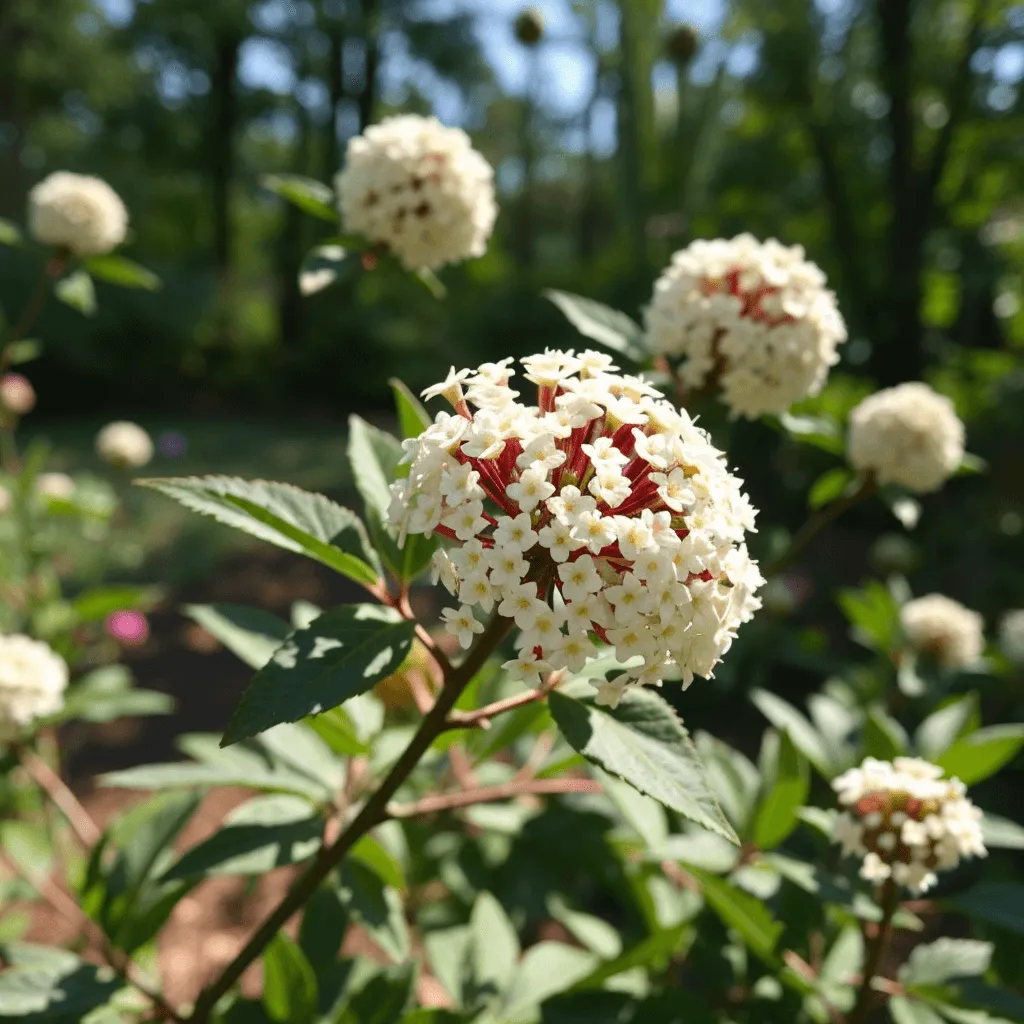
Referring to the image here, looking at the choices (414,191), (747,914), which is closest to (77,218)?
(414,191)

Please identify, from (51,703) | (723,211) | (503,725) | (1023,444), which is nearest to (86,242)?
(51,703)

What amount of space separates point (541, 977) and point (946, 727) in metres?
0.97

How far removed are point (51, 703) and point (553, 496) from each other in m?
1.38

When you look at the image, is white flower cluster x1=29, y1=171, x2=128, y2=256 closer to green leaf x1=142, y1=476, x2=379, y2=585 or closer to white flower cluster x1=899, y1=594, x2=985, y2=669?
green leaf x1=142, y1=476, x2=379, y2=585

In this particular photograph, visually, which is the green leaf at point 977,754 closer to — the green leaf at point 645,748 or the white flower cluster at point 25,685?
the green leaf at point 645,748

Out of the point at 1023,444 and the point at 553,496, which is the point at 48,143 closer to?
the point at 1023,444

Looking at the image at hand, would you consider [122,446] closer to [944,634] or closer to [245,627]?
[245,627]

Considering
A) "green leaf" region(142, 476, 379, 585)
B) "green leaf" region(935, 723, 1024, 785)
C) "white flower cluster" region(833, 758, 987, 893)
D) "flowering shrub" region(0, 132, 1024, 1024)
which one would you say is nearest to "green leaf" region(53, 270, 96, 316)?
"flowering shrub" region(0, 132, 1024, 1024)

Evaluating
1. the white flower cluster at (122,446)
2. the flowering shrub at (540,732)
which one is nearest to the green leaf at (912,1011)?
the flowering shrub at (540,732)

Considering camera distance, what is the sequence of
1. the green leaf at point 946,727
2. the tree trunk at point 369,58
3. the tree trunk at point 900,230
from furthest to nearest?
1. the tree trunk at point 369,58
2. the tree trunk at point 900,230
3. the green leaf at point 946,727

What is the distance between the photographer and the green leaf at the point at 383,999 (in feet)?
4.52

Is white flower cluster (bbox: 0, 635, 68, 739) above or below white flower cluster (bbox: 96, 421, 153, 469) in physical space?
below

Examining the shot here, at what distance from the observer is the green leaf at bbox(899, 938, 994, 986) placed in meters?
1.42

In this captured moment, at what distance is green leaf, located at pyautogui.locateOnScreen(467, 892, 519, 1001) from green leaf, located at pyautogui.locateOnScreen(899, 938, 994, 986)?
0.69 m
